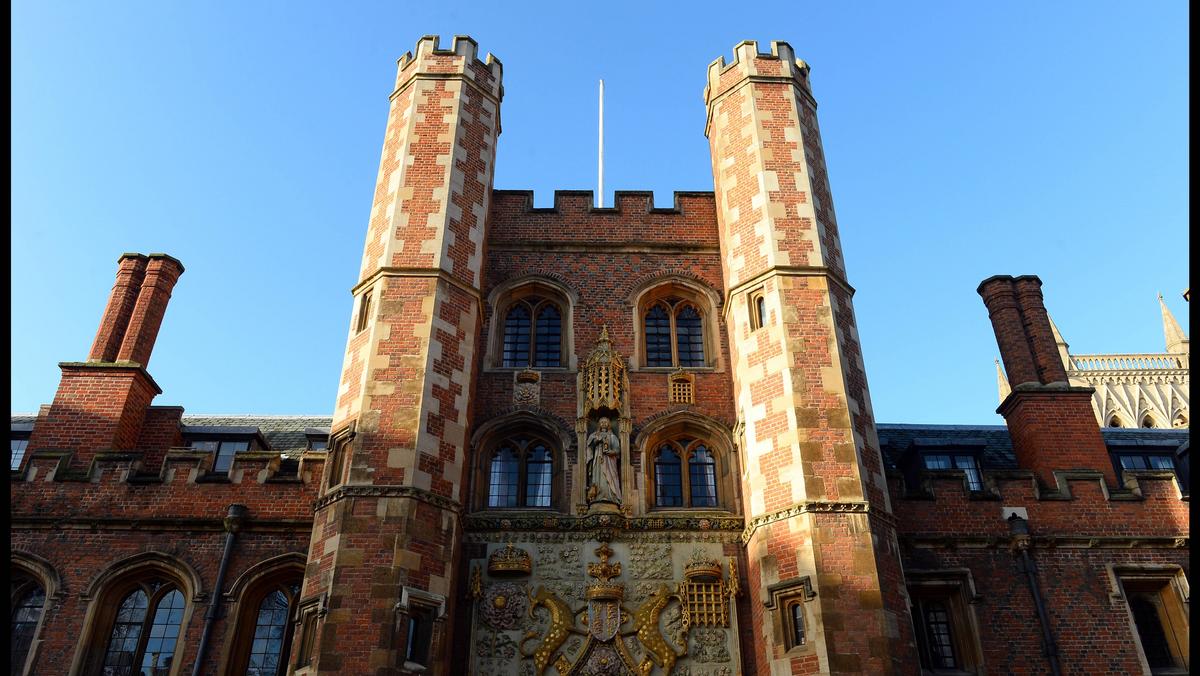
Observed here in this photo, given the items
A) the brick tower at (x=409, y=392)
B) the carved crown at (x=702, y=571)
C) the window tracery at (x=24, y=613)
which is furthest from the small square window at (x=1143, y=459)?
the window tracery at (x=24, y=613)

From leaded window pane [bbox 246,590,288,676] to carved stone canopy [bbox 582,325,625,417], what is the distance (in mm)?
5846

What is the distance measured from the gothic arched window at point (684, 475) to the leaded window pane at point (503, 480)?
2409 millimetres

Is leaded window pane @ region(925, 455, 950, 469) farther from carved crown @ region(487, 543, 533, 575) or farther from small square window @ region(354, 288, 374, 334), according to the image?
small square window @ region(354, 288, 374, 334)

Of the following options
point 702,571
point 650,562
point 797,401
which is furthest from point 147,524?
point 797,401

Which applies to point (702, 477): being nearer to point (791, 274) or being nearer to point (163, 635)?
point (791, 274)

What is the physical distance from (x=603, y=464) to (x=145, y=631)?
7.65 metres

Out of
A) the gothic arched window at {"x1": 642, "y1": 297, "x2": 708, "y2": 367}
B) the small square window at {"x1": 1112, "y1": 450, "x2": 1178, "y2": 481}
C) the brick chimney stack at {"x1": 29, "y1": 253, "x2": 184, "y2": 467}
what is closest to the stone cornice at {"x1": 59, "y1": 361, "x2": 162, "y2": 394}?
the brick chimney stack at {"x1": 29, "y1": 253, "x2": 184, "y2": 467}

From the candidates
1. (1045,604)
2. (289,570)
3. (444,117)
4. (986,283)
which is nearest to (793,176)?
(986,283)

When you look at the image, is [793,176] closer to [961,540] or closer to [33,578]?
[961,540]

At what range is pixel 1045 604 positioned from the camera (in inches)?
566

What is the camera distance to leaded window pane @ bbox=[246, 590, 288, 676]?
46.2 feet

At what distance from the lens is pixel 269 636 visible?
14367 millimetres

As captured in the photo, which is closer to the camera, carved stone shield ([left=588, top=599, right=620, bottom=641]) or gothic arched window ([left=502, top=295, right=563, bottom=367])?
carved stone shield ([left=588, top=599, right=620, bottom=641])

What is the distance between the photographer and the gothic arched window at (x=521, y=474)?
15289 millimetres
